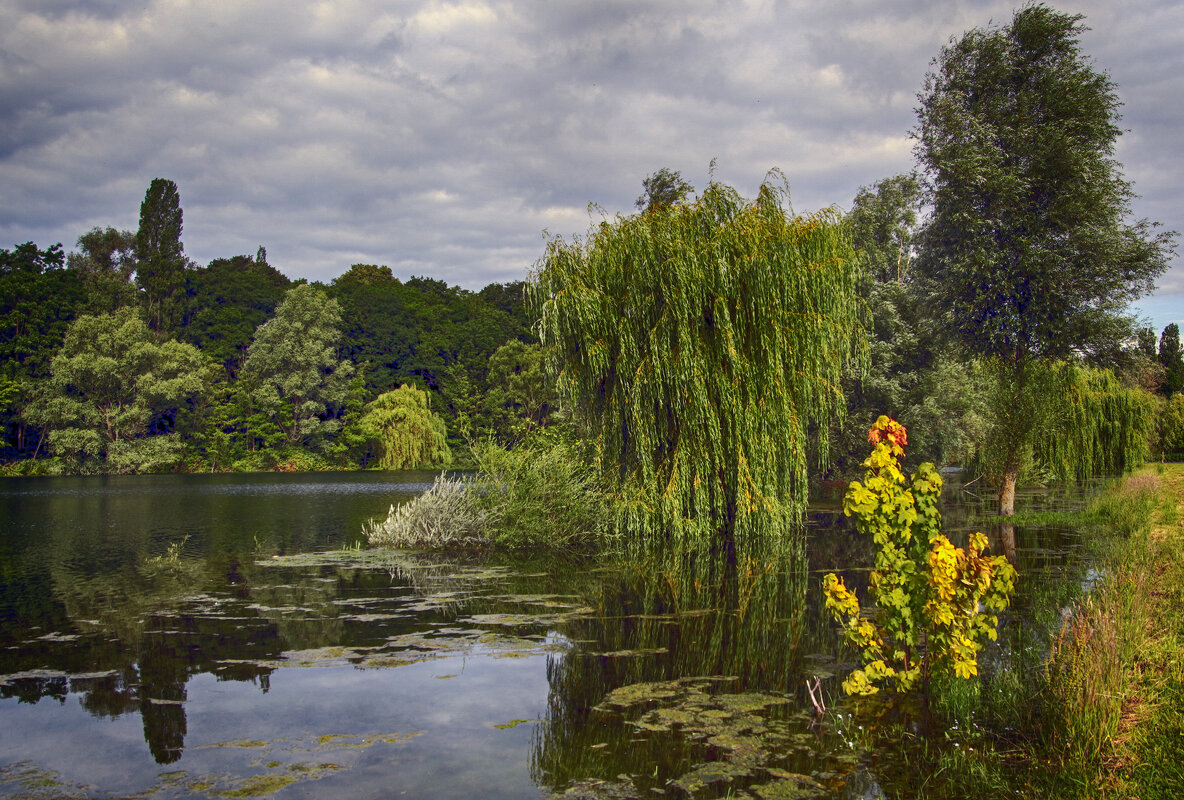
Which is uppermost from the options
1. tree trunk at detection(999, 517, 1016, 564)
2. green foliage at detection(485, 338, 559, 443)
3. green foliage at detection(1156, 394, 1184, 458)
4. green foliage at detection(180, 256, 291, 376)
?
green foliage at detection(180, 256, 291, 376)

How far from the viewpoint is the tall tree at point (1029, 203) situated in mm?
21797

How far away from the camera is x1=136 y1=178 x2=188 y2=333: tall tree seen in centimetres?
6581

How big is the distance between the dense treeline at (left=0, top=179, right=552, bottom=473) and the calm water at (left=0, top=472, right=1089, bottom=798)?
1382 inches

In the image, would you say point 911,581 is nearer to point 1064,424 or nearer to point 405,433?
point 1064,424

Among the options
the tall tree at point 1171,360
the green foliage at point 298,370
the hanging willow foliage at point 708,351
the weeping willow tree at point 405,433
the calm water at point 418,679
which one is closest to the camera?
the calm water at point 418,679

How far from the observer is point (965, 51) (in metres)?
23.0

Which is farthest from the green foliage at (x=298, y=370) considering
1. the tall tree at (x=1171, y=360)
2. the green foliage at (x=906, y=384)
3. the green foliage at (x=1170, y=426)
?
the tall tree at (x=1171, y=360)

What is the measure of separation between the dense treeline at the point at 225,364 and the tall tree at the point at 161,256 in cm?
14

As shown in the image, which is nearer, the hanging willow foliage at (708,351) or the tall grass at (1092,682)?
the tall grass at (1092,682)

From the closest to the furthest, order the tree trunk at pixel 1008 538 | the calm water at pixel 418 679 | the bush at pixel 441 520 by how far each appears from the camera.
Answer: the calm water at pixel 418 679 < the tree trunk at pixel 1008 538 < the bush at pixel 441 520

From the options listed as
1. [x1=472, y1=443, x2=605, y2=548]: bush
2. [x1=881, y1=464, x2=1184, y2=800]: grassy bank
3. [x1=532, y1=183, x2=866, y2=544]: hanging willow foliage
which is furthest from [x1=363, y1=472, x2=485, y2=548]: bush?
[x1=881, y1=464, x2=1184, y2=800]: grassy bank

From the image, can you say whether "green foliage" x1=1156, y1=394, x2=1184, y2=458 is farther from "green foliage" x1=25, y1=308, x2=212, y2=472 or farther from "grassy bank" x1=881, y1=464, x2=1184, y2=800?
"green foliage" x1=25, y1=308, x2=212, y2=472

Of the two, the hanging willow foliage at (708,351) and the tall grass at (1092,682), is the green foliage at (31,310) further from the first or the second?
the tall grass at (1092,682)

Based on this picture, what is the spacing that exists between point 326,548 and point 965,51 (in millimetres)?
21862
